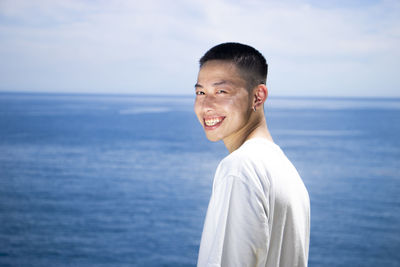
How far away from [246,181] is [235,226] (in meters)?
0.13

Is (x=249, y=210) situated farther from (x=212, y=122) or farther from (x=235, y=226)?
(x=212, y=122)

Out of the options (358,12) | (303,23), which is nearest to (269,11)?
(303,23)

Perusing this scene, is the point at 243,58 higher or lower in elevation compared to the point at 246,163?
higher

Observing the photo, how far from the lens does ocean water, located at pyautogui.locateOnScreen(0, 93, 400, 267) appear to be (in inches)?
1329

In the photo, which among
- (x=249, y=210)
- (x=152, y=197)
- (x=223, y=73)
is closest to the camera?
(x=249, y=210)

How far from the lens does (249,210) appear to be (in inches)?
47.5

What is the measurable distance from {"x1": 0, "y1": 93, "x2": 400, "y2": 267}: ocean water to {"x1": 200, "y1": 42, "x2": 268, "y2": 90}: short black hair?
30.6 meters

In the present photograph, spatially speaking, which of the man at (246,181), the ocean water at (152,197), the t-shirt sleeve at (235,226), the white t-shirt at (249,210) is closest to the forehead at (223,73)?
the man at (246,181)

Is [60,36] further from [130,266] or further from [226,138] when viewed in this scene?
[226,138]

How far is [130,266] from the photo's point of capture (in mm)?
32406

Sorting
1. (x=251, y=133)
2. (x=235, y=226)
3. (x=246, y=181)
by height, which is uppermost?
(x=251, y=133)

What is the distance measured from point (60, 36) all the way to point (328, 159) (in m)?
113

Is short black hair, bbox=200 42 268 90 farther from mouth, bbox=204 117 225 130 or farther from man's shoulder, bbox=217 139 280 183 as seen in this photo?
man's shoulder, bbox=217 139 280 183

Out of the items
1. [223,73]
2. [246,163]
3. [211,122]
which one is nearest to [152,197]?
[211,122]
